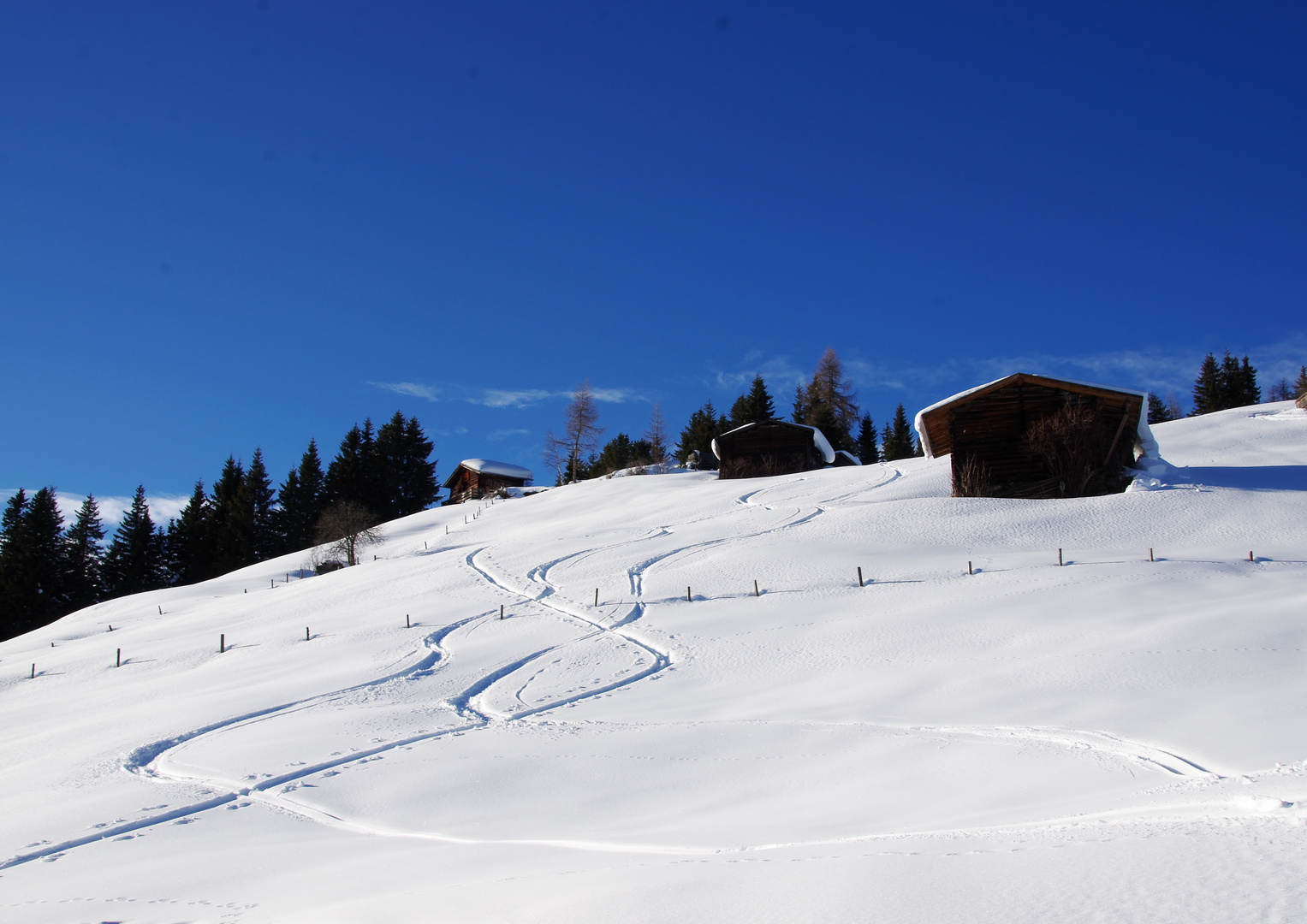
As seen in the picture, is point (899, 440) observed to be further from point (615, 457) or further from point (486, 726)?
point (486, 726)

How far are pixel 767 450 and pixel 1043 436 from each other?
2112 centimetres

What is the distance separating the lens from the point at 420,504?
72.2 meters

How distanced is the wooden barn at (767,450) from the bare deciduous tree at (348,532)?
2040 cm

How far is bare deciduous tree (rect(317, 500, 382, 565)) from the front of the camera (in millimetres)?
41938

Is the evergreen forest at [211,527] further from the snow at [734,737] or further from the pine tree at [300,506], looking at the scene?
the snow at [734,737]

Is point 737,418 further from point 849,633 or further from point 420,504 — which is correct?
point 849,633

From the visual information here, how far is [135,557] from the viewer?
56.8 m

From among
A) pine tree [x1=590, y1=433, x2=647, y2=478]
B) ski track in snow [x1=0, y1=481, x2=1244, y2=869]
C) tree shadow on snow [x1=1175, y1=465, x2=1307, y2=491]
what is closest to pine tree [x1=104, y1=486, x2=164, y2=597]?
pine tree [x1=590, y1=433, x2=647, y2=478]

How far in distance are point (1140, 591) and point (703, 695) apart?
949 cm

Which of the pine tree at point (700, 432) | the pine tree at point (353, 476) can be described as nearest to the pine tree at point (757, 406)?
the pine tree at point (700, 432)

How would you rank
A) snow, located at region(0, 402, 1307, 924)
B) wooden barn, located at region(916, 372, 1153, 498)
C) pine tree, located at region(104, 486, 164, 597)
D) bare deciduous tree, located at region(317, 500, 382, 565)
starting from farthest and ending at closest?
pine tree, located at region(104, 486, 164, 597) < bare deciduous tree, located at region(317, 500, 382, 565) < wooden barn, located at region(916, 372, 1153, 498) < snow, located at region(0, 402, 1307, 924)

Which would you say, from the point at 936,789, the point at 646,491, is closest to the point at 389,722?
the point at 936,789

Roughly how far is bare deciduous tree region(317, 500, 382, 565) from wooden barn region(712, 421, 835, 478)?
2040 cm

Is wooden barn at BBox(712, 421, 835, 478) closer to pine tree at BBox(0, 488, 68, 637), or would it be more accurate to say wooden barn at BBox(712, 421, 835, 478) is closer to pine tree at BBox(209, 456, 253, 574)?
pine tree at BBox(209, 456, 253, 574)
